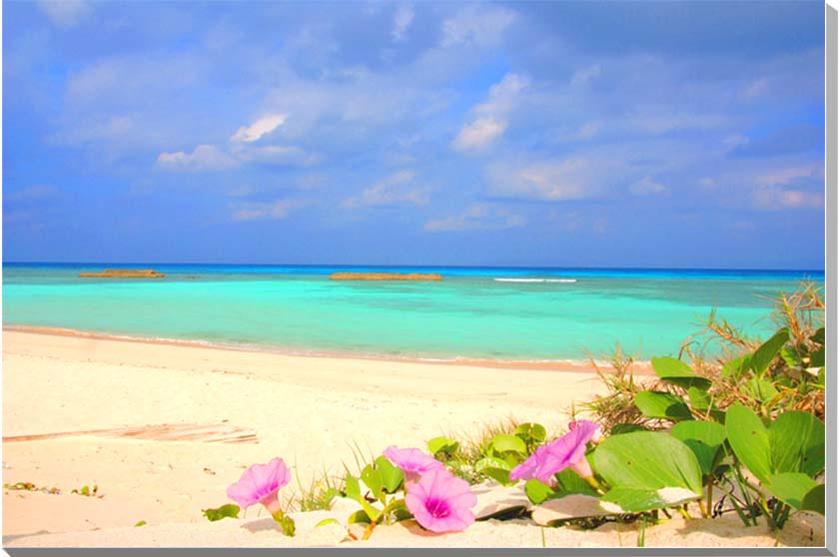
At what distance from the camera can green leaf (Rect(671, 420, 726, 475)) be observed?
4.06ft

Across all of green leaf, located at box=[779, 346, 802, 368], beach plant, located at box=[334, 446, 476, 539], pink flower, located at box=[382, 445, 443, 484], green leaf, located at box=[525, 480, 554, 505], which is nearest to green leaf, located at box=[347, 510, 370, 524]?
beach plant, located at box=[334, 446, 476, 539]

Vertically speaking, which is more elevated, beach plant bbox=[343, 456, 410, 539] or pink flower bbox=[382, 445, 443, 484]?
pink flower bbox=[382, 445, 443, 484]

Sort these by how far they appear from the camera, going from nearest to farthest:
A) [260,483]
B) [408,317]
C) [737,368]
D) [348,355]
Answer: [260,483] → [737,368] → [348,355] → [408,317]

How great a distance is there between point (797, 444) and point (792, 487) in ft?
0.29

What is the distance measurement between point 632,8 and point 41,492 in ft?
13.4

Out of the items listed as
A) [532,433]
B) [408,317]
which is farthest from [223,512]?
[408,317]

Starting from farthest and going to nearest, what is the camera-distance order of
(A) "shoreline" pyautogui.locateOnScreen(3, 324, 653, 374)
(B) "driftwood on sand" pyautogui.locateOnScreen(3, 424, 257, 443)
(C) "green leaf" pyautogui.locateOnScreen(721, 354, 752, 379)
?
(A) "shoreline" pyautogui.locateOnScreen(3, 324, 653, 374), (B) "driftwood on sand" pyautogui.locateOnScreen(3, 424, 257, 443), (C) "green leaf" pyautogui.locateOnScreen(721, 354, 752, 379)

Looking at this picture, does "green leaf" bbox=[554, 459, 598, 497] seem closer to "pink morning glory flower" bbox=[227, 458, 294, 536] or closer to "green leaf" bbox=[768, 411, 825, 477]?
"green leaf" bbox=[768, 411, 825, 477]

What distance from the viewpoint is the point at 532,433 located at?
2066 millimetres

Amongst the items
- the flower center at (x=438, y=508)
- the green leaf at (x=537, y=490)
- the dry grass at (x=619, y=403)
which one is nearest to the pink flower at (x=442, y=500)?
the flower center at (x=438, y=508)

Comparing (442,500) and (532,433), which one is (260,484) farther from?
(532,433)

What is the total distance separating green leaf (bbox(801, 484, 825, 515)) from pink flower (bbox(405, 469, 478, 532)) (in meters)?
0.51

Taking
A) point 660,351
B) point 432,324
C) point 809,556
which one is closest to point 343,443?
point 809,556

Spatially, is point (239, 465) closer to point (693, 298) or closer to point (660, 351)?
point (660, 351)
